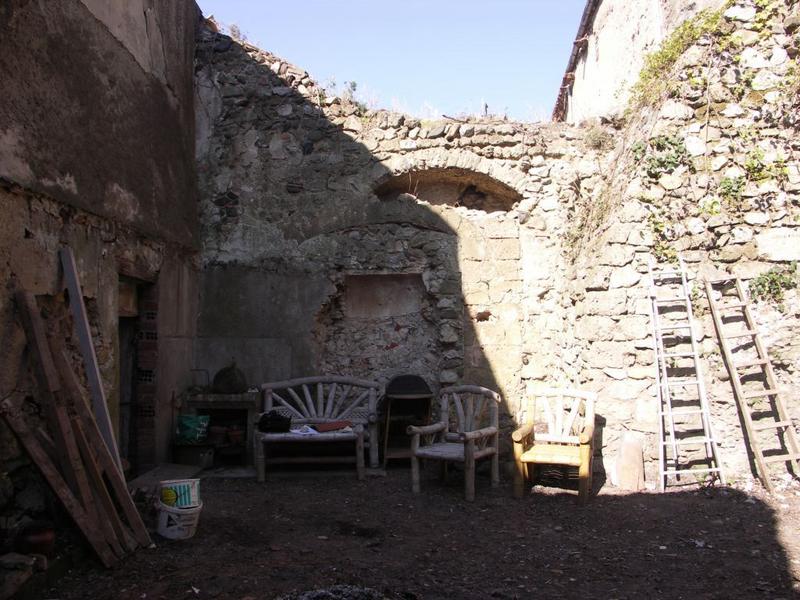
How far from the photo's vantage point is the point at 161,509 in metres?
4.54

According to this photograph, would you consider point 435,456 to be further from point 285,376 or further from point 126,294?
point 126,294

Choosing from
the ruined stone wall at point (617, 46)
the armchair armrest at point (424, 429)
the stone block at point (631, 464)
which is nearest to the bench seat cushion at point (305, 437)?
the armchair armrest at point (424, 429)

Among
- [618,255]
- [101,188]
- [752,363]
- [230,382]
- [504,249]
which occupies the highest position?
[101,188]

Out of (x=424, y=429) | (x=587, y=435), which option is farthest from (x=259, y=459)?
(x=587, y=435)

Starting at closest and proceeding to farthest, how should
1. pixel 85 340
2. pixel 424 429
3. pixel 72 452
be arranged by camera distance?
pixel 72 452 < pixel 85 340 < pixel 424 429

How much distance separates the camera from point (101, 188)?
17.4 feet

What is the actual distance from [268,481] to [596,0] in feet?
34.0

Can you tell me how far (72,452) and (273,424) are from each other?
8.66 feet

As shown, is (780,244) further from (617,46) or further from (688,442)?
(617,46)

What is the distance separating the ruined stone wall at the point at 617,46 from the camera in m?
8.25

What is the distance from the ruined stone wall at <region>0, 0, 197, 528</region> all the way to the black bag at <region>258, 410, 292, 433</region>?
0.99m

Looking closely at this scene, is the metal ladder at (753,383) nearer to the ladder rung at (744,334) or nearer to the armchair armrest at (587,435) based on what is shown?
the ladder rung at (744,334)

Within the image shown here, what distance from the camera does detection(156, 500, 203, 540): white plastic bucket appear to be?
14.7 feet

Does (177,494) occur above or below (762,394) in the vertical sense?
below
